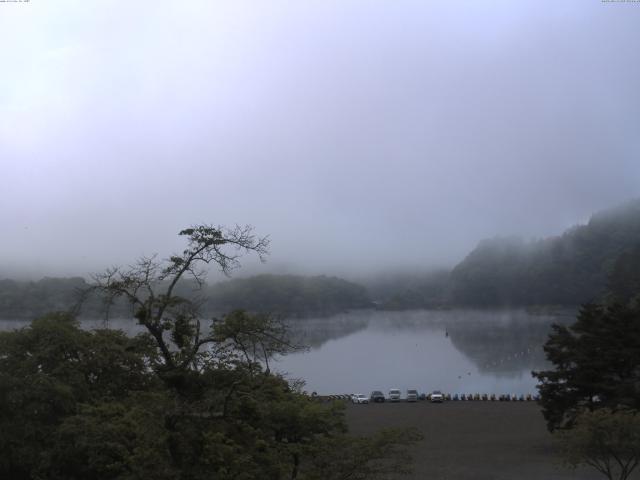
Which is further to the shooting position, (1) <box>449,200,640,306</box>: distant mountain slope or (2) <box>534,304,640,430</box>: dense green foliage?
(1) <box>449,200,640,306</box>: distant mountain slope

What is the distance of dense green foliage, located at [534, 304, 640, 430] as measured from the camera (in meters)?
21.2

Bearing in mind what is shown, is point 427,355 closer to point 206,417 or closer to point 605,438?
point 605,438

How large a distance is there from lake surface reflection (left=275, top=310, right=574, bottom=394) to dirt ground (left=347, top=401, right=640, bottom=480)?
17.8ft

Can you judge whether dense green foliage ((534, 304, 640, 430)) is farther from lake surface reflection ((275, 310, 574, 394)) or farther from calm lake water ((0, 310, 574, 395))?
calm lake water ((0, 310, 574, 395))

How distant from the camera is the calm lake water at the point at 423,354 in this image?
5328 centimetres

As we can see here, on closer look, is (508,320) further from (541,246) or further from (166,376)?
(166,376)

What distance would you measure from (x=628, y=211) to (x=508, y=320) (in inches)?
1285

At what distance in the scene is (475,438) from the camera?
80.1 feet

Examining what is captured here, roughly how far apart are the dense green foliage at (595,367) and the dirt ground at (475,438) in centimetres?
166

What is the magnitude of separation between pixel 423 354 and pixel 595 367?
61.8 m

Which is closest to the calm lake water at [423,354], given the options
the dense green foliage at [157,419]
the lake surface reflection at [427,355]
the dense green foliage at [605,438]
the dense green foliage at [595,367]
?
Answer: the lake surface reflection at [427,355]

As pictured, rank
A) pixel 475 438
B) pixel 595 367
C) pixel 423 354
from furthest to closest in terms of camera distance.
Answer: pixel 423 354
pixel 475 438
pixel 595 367

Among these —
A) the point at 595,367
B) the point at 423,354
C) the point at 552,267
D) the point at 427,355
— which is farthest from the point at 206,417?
the point at 552,267

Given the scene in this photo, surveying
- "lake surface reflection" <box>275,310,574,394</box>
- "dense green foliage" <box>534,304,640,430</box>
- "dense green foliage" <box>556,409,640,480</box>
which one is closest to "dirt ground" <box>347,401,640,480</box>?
"dense green foliage" <box>534,304,640,430</box>
